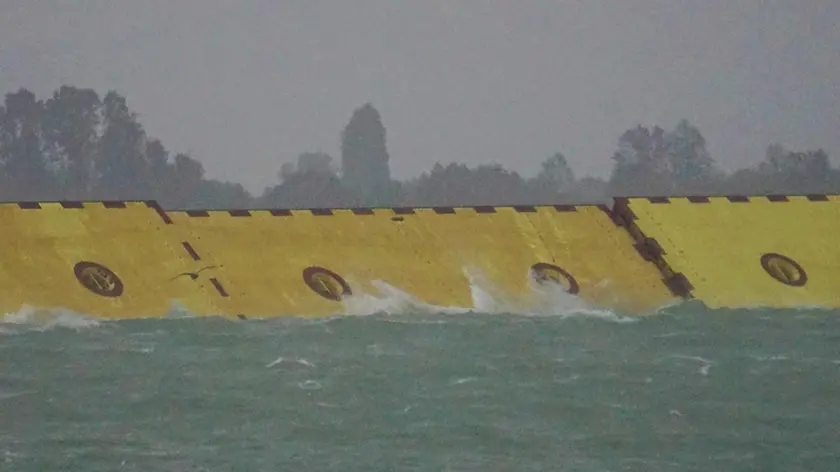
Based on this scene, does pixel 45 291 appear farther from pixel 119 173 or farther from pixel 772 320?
pixel 772 320

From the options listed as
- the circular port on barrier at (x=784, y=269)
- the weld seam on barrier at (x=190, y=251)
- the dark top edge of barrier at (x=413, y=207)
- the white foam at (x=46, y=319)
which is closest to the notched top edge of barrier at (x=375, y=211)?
the dark top edge of barrier at (x=413, y=207)

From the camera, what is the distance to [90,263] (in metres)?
3.21

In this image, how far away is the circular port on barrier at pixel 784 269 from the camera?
3.42 metres

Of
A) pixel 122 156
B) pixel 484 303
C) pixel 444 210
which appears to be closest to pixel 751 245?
pixel 484 303

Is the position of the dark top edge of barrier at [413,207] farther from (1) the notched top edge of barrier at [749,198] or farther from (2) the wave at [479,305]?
(2) the wave at [479,305]

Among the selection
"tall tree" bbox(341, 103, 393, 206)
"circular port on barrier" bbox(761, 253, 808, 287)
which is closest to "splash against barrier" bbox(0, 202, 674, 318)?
"tall tree" bbox(341, 103, 393, 206)

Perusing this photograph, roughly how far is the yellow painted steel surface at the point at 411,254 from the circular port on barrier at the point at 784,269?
42 cm

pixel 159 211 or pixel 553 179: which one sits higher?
pixel 553 179

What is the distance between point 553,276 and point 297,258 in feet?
3.05

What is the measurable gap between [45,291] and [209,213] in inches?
24.1

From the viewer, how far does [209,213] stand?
10.9ft

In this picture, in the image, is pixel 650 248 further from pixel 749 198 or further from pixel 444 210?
pixel 444 210

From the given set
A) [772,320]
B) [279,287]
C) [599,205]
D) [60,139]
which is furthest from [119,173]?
[772,320]

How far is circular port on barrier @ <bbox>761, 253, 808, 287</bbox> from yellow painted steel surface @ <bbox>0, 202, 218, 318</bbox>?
2.05m
